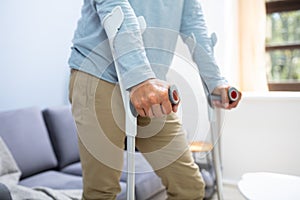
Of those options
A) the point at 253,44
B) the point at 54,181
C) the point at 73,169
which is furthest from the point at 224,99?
the point at 253,44

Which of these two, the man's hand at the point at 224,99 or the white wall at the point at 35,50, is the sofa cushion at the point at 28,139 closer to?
the white wall at the point at 35,50

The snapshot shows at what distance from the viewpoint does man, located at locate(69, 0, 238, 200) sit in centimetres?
92

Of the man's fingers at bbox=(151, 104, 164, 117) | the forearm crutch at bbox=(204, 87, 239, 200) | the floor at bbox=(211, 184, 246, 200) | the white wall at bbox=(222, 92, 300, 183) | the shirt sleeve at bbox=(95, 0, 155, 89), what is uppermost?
the shirt sleeve at bbox=(95, 0, 155, 89)

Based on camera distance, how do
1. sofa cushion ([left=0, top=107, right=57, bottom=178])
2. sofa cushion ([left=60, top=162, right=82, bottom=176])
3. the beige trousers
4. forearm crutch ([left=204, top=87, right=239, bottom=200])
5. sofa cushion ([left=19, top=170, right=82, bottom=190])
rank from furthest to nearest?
sofa cushion ([left=60, top=162, right=82, bottom=176])
sofa cushion ([left=0, top=107, right=57, bottom=178])
sofa cushion ([left=19, top=170, right=82, bottom=190])
forearm crutch ([left=204, top=87, right=239, bottom=200])
the beige trousers

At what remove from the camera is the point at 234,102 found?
120 centimetres

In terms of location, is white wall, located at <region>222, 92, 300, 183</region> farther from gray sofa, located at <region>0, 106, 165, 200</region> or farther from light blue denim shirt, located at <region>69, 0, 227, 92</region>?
light blue denim shirt, located at <region>69, 0, 227, 92</region>

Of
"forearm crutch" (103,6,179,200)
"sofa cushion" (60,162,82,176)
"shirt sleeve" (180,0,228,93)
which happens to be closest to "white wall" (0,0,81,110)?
"sofa cushion" (60,162,82,176)

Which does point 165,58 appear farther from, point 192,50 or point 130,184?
point 130,184

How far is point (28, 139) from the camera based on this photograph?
212 centimetres

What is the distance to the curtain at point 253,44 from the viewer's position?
305 centimetres

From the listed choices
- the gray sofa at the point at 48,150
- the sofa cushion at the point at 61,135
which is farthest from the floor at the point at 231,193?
the sofa cushion at the point at 61,135

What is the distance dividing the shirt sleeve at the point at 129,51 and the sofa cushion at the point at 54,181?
1162 millimetres

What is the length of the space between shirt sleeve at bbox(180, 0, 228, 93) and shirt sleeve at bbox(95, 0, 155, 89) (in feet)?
1.24

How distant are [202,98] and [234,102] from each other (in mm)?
139
